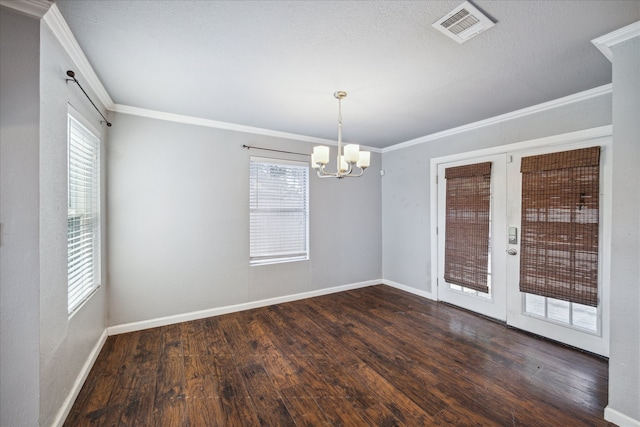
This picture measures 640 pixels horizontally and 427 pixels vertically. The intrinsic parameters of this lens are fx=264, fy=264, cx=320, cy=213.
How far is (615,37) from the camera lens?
1.74 metres

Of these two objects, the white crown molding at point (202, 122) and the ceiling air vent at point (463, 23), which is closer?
the ceiling air vent at point (463, 23)

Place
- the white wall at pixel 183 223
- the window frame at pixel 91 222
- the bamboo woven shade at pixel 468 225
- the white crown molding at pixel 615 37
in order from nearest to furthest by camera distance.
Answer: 1. the white crown molding at pixel 615 37
2. the window frame at pixel 91 222
3. the white wall at pixel 183 223
4. the bamboo woven shade at pixel 468 225

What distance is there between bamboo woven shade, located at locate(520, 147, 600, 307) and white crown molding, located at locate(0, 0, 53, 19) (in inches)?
166

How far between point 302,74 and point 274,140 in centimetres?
176

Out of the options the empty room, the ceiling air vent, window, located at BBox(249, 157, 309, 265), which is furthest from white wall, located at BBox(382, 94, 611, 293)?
the ceiling air vent

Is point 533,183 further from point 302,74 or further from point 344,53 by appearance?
point 302,74

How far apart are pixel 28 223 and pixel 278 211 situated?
2.74 metres

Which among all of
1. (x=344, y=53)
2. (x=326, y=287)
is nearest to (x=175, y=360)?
(x=326, y=287)

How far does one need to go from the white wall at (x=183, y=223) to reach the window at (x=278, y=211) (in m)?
0.11

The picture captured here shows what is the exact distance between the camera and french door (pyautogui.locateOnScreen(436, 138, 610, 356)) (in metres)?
2.53

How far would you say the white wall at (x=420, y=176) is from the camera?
2.78 metres

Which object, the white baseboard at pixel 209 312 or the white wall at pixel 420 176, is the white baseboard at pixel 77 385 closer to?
the white baseboard at pixel 209 312

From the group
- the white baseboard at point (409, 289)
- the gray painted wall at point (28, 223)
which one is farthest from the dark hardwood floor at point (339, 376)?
the white baseboard at point (409, 289)

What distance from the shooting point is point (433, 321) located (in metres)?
3.34
